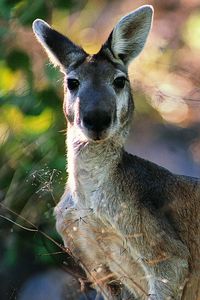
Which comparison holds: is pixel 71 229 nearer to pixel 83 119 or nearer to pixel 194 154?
pixel 83 119

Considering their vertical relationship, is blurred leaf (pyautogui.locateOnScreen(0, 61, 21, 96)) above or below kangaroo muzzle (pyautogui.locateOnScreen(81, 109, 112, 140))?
below

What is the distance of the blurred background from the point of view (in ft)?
27.7

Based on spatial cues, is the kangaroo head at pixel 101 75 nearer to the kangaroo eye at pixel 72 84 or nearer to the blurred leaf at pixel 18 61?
the kangaroo eye at pixel 72 84

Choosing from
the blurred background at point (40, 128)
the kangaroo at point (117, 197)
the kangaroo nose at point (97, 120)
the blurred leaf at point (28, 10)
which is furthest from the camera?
the blurred leaf at point (28, 10)

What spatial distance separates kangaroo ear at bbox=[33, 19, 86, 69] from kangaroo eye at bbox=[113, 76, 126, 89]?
1.23 feet

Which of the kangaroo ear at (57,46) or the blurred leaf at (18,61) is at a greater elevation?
the kangaroo ear at (57,46)

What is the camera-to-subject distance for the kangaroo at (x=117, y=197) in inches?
273

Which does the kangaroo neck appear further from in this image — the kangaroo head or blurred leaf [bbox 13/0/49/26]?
blurred leaf [bbox 13/0/49/26]

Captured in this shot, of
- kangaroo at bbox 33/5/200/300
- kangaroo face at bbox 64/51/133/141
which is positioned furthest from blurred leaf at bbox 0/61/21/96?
kangaroo face at bbox 64/51/133/141

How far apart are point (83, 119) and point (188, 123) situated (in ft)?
13.7

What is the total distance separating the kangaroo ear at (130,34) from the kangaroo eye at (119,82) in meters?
0.22

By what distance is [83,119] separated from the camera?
684 centimetres

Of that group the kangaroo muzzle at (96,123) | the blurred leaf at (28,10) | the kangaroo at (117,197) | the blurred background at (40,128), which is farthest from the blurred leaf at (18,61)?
the kangaroo muzzle at (96,123)

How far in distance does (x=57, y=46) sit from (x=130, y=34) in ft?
1.68
